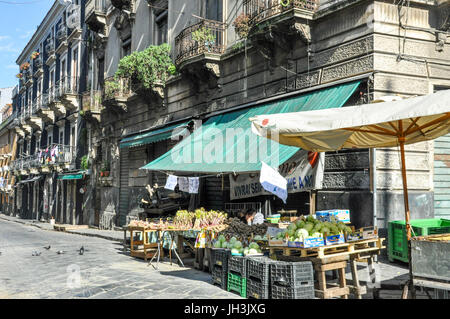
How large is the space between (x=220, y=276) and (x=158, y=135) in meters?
9.59

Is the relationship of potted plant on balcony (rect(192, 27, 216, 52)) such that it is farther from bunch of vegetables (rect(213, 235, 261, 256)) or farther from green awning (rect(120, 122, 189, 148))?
bunch of vegetables (rect(213, 235, 261, 256))

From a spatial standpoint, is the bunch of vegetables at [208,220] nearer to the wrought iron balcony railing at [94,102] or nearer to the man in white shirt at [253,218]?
the man in white shirt at [253,218]

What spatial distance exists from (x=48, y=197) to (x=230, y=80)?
23907mm

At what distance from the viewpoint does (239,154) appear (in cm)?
1012

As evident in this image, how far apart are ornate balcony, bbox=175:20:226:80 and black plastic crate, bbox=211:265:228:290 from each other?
800 cm

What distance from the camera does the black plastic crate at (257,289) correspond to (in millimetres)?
5586

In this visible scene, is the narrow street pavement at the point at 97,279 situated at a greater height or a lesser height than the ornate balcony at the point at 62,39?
lesser

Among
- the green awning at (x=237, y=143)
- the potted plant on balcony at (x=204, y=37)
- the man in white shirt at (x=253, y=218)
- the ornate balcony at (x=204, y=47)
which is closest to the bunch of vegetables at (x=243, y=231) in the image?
the man in white shirt at (x=253, y=218)

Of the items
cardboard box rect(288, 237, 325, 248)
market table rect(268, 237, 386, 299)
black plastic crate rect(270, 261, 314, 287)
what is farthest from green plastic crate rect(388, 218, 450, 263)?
black plastic crate rect(270, 261, 314, 287)

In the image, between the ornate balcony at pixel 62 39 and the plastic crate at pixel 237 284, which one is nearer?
the plastic crate at pixel 237 284

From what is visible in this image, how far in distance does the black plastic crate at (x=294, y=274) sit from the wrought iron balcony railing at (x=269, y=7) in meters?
6.46

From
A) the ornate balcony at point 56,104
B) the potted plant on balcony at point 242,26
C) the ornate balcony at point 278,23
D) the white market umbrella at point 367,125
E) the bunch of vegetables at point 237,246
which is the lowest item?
the bunch of vegetables at point 237,246

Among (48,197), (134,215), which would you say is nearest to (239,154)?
(134,215)
